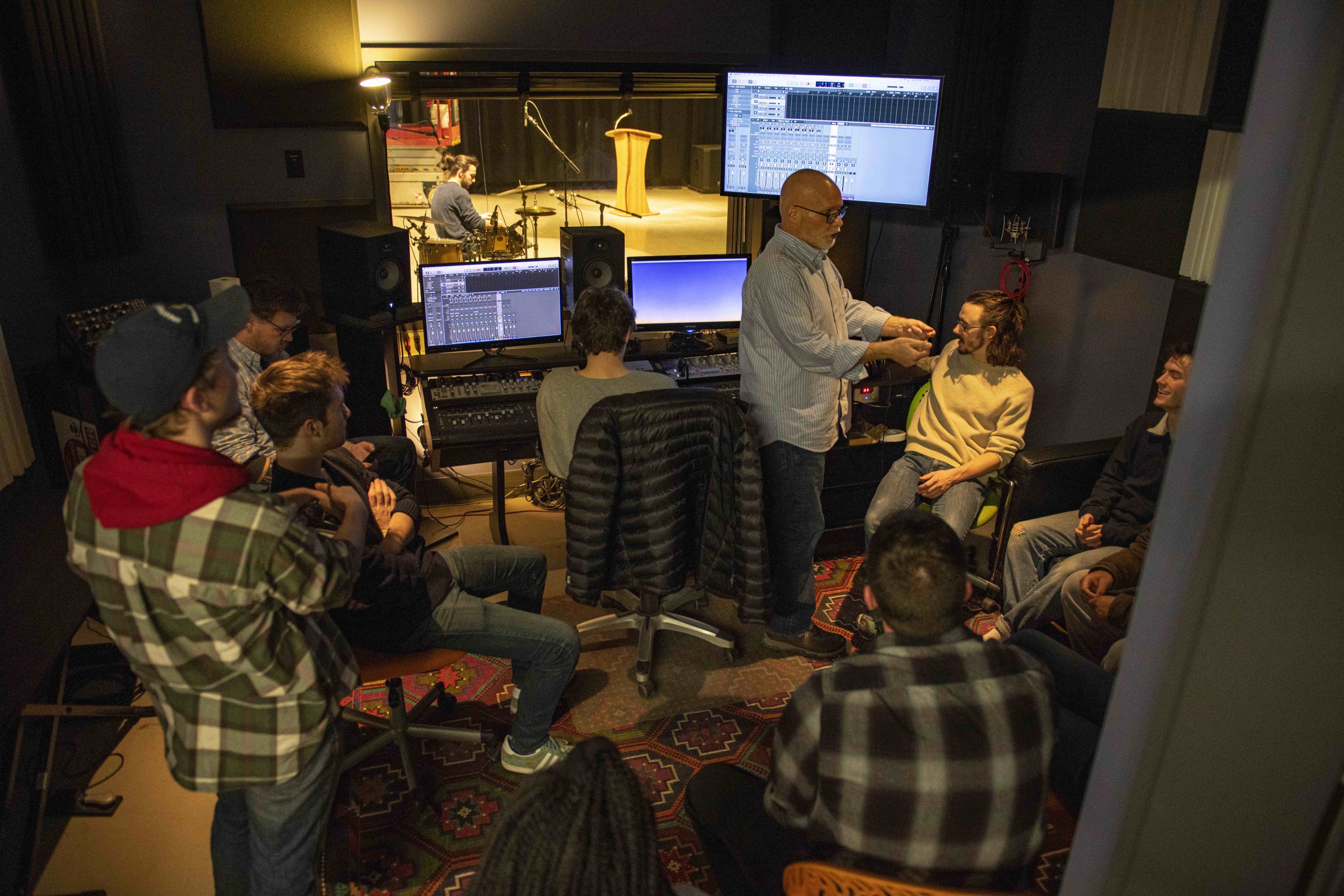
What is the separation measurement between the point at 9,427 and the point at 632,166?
26.1 feet

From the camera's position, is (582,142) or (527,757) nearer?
(527,757)

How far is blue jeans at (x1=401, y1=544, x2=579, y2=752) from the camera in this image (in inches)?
95.2

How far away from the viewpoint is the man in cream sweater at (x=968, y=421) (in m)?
3.29

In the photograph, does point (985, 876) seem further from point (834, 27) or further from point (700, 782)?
point (834, 27)

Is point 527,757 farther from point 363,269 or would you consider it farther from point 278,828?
point 363,269

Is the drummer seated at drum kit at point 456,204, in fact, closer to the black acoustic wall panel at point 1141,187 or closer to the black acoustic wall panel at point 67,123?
the black acoustic wall panel at point 67,123

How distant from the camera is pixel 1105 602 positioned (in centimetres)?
270

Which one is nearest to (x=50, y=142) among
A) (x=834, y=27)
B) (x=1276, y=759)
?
(x=834, y=27)

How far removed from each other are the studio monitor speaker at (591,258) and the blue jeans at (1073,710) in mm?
2491

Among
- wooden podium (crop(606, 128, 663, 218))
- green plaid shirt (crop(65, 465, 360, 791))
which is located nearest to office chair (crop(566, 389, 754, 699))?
green plaid shirt (crop(65, 465, 360, 791))

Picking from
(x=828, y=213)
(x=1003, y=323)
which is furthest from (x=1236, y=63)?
(x=828, y=213)

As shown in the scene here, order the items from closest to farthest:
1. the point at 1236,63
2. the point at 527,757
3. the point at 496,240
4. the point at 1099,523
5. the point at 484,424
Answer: the point at 527,757, the point at 1236,63, the point at 1099,523, the point at 484,424, the point at 496,240

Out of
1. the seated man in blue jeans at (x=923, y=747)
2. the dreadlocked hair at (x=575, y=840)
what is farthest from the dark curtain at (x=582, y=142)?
the dreadlocked hair at (x=575, y=840)

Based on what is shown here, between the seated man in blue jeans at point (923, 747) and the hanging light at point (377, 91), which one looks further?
the hanging light at point (377, 91)
